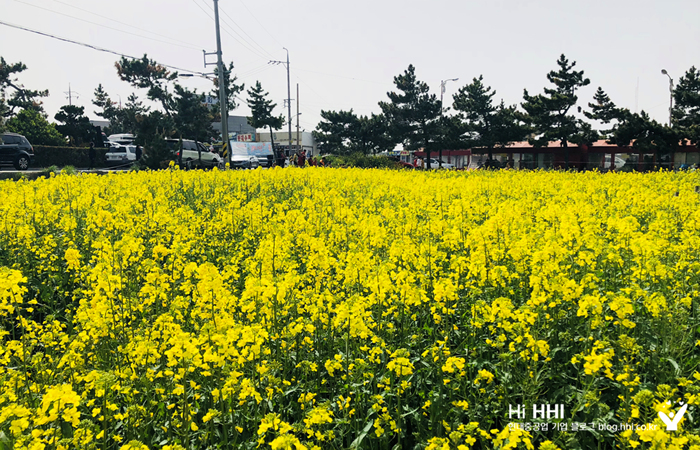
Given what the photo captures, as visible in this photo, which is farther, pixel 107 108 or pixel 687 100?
pixel 107 108

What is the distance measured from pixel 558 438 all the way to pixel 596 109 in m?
39.2

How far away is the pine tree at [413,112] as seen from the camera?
1705 inches

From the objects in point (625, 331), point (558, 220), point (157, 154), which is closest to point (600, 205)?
point (558, 220)

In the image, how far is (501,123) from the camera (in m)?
40.5

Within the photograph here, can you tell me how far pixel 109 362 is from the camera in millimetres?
3227

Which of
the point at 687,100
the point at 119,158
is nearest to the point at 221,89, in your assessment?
the point at 119,158

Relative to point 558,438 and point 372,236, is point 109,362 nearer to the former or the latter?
point 558,438

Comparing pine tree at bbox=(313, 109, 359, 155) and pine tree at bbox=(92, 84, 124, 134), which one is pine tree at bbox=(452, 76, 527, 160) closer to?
pine tree at bbox=(313, 109, 359, 155)

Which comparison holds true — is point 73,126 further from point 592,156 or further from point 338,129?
point 592,156

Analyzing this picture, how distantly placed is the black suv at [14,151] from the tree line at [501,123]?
27.5 meters

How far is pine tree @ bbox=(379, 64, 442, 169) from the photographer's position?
142 ft

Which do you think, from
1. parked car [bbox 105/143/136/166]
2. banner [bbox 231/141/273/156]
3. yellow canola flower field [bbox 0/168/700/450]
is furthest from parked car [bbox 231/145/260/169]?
yellow canola flower field [bbox 0/168/700/450]

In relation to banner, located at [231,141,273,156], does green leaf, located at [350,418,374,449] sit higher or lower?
→ lower

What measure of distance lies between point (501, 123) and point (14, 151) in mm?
33733
